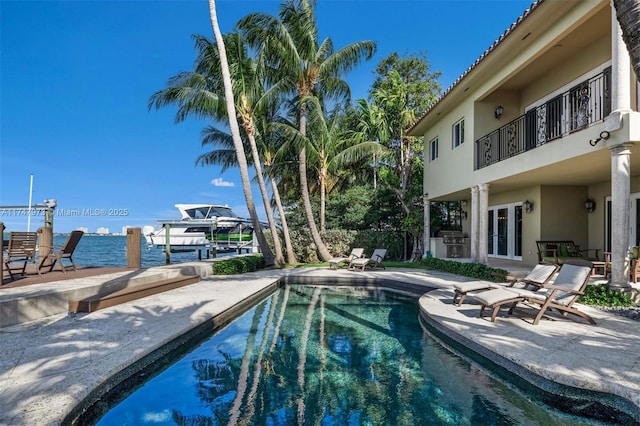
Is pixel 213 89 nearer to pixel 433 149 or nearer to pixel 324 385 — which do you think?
pixel 433 149

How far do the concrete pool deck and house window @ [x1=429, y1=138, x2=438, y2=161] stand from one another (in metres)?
10.4

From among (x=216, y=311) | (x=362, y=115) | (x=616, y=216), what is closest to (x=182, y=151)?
(x=362, y=115)

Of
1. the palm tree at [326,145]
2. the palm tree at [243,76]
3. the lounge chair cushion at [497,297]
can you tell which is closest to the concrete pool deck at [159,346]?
the lounge chair cushion at [497,297]

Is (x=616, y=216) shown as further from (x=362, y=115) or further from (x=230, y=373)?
(x=362, y=115)

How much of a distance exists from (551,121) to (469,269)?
513cm

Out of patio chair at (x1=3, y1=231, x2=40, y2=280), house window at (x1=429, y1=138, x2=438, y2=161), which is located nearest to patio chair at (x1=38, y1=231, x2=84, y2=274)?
patio chair at (x1=3, y1=231, x2=40, y2=280)

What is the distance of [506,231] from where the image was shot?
50.6ft

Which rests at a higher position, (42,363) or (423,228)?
(423,228)

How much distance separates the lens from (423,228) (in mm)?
19422

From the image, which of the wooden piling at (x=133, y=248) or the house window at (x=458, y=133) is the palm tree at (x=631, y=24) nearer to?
the house window at (x=458, y=133)

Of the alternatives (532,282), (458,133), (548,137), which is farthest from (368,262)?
(532,282)

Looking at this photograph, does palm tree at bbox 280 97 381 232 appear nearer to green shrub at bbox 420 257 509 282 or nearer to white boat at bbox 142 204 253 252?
green shrub at bbox 420 257 509 282

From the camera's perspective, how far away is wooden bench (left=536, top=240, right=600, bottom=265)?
12.0 m

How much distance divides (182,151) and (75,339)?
45.4 metres
